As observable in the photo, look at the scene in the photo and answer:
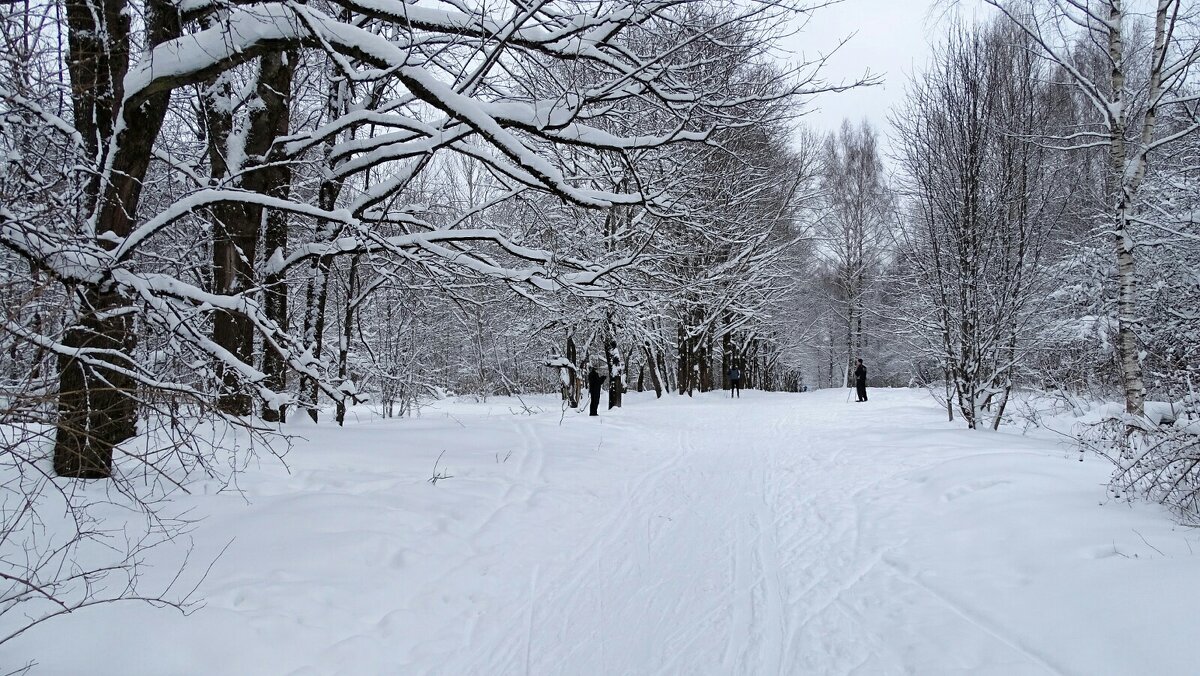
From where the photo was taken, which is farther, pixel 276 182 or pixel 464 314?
pixel 464 314

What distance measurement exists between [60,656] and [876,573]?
188 inches

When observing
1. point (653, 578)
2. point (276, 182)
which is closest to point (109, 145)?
point (276, 182)

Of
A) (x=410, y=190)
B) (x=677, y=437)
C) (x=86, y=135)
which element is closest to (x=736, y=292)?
(x=677, y=437)

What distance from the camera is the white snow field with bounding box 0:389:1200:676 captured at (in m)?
3.02

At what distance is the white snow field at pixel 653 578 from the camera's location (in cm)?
302

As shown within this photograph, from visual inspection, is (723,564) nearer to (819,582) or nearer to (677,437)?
(819,582)

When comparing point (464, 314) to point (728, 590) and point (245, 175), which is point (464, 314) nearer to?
point (245, 175)

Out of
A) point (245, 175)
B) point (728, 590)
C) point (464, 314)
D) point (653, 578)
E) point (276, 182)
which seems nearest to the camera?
point (728, 590)

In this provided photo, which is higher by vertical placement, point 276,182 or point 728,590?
point 276,182

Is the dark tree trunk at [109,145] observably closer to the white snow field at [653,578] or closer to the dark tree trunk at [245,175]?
the white snow field at [653,578]

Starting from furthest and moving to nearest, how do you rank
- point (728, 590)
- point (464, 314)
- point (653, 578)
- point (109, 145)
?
point (464, 314), point (109, 145), point (653, 578), point (728, 590)

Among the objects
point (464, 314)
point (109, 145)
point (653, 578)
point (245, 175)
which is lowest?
point (653, 578)

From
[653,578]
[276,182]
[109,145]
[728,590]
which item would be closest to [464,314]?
[276,182]

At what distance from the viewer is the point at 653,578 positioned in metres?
4.43
